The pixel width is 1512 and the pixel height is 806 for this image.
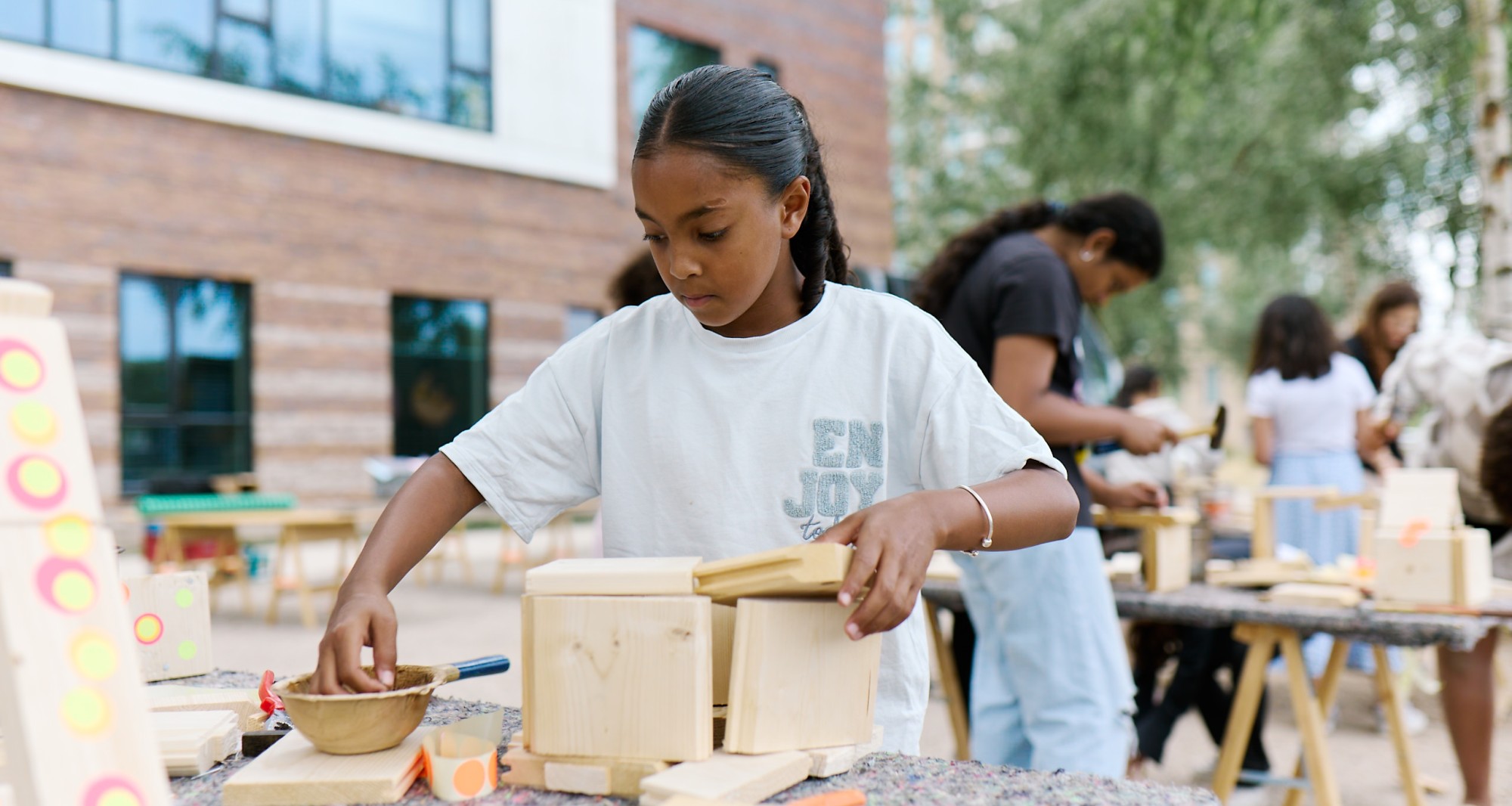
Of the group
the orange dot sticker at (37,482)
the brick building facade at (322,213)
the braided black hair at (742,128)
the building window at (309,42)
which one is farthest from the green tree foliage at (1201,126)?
the orange dot sticker at (37,482)

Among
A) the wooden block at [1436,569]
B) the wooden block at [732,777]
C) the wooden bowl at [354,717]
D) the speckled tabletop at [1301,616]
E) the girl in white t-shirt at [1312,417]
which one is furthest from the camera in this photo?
the girl in white t-shirt at [1312,417]

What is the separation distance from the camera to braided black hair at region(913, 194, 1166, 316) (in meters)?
2.90

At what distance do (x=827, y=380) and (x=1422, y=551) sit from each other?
2.28m

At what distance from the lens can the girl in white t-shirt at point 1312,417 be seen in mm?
4754

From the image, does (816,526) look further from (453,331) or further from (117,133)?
(453,331)

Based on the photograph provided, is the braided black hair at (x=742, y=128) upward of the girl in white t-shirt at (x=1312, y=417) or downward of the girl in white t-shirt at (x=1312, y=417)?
upward

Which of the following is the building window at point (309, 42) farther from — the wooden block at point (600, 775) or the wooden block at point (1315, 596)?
the wooden block at point (600, 775)

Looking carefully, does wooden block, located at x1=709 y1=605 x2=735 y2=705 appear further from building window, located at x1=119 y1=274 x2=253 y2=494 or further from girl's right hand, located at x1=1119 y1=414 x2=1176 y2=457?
building window, located at x1=119 y1=274 x2=253 y2=494

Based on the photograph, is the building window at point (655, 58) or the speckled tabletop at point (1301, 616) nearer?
the speckled tabletop at point (1301, 616)

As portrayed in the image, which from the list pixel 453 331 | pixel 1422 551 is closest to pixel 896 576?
pixel 1422 551

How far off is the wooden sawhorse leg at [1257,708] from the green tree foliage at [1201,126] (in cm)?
398

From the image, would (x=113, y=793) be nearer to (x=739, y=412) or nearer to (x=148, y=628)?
(x=739, y=412)

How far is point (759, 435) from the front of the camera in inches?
55.4

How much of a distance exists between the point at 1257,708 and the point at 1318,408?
1.86 metres
